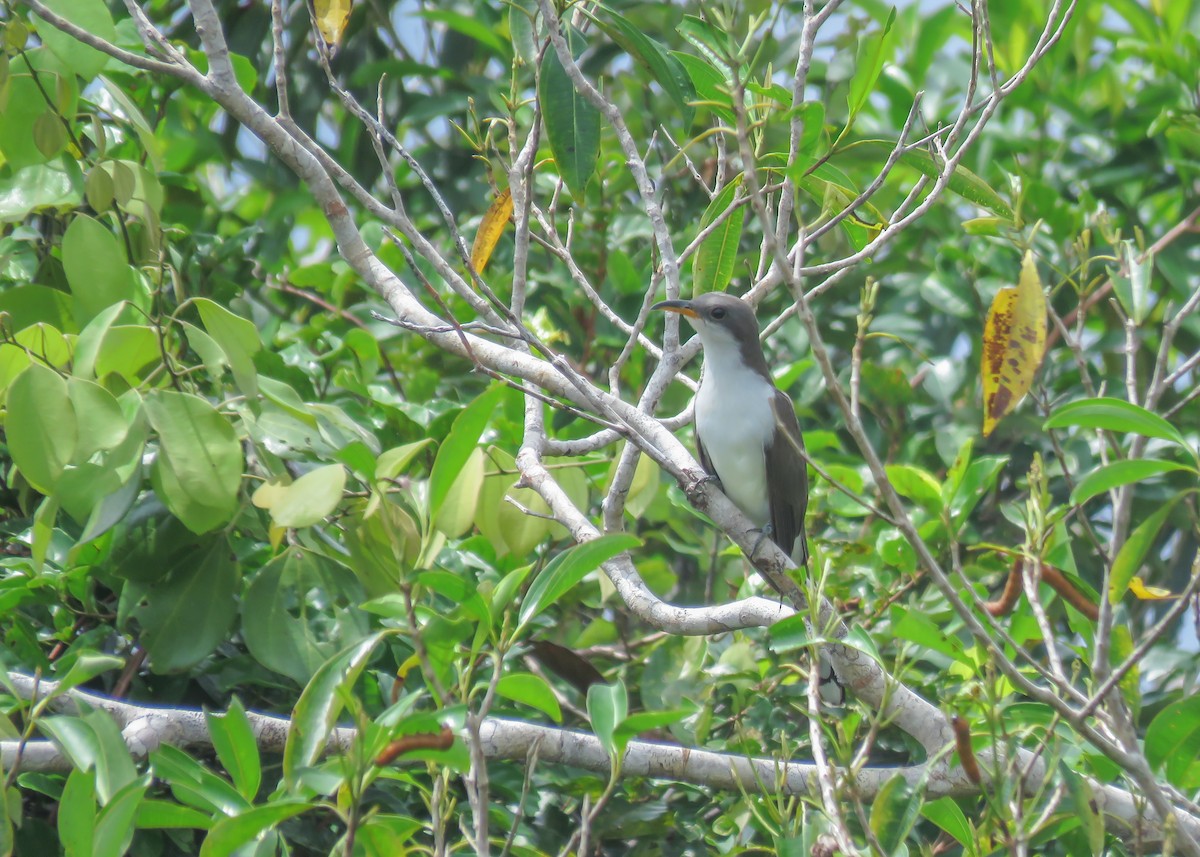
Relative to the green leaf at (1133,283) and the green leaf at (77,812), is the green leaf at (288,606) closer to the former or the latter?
the green leaf at (77,812)

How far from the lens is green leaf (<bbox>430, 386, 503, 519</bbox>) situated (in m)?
2.59

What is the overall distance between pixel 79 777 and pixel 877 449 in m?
4.15

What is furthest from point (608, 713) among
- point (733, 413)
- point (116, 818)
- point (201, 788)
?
point (733, 413)

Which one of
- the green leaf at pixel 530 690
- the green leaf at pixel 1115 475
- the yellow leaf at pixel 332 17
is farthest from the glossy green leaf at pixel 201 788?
the yellow leaf at pixel 332 17

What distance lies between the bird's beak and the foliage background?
28cm

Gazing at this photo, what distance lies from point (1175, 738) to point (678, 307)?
1.95 metres

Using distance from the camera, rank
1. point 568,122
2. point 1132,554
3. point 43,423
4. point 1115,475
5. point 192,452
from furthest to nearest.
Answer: point 568,122, point 192,452, point 43,423, point 1132,554, point 1115,475

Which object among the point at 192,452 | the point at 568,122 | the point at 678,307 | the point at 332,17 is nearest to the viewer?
the point at 192,452

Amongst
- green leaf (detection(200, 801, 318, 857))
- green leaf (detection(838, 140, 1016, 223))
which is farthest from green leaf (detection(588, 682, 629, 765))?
green leaf (detection(838, 140, 1016, 223))

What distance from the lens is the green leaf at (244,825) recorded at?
2.14 metres

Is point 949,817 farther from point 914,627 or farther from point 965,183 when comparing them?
point 965,183

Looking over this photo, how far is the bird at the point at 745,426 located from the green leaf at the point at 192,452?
7.57 feet

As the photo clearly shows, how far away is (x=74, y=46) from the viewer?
328 cm

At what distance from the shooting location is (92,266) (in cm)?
320
